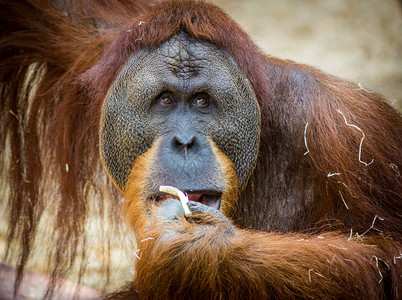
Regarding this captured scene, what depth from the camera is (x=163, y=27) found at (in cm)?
285

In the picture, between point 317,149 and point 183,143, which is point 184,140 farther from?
point 317,149

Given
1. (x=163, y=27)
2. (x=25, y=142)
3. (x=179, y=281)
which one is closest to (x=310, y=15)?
(x=25, y=142)

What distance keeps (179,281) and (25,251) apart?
2.05 meters

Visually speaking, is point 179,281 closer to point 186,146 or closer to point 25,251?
point 186,146

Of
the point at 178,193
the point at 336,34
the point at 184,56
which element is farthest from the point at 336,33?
the point at 178,193

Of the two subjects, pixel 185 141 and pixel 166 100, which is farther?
pixel 166 100

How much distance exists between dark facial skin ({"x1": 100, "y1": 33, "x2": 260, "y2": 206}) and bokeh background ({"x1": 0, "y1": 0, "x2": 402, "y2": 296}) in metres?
3.14

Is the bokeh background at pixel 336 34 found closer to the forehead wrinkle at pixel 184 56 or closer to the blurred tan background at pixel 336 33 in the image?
the blurred tan background at pixel 336 33

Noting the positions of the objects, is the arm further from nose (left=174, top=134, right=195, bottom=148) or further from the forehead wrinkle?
the forehead wrinkle

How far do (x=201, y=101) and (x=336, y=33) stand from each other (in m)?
4.53

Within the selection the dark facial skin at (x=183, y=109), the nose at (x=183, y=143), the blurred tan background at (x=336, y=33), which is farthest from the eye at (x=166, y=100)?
the blurred tan background at (x=336, y=33)

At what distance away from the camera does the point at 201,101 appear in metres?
2.79

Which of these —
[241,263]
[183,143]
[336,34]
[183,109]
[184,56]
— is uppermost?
[336,34]

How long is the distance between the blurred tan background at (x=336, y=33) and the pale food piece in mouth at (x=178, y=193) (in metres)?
3.93
